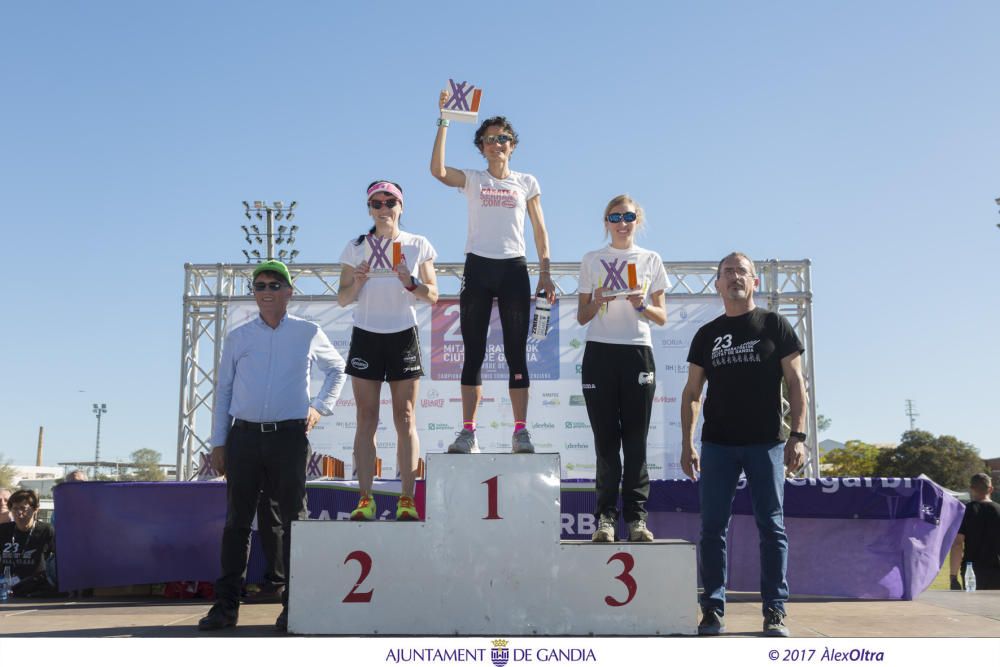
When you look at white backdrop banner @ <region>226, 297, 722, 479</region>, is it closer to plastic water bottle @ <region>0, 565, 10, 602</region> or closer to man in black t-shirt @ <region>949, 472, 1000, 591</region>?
man in black t-shirt @ <region>949, 472, 1000, 591</region>

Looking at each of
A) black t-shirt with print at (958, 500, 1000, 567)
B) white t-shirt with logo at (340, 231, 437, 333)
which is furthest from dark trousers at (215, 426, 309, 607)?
black t-shirt with print at (958, 500, 1000, 567)

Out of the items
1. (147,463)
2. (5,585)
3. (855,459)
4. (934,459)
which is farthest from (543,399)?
(147,463)

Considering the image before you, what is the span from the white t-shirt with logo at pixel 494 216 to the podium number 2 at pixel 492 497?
1190 millimetres

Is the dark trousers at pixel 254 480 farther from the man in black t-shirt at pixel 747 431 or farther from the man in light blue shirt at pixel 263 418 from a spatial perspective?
the man in black t-shirt at pixel 747 431

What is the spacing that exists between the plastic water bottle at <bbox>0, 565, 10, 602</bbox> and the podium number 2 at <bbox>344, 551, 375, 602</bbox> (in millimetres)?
3911

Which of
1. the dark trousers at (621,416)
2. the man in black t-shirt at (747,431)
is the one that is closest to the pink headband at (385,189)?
the dark trousers at (621,416)

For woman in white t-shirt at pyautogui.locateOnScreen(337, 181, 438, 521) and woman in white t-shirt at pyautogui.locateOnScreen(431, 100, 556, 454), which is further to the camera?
woman in white t-shirt at pyautogui.locateOnScreen(431, 100, 556, 454)

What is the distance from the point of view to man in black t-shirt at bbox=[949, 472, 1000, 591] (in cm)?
688

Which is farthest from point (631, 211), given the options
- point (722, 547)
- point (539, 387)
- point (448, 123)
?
point (539, 387)

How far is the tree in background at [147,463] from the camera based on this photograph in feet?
196

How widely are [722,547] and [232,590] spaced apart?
232cm
